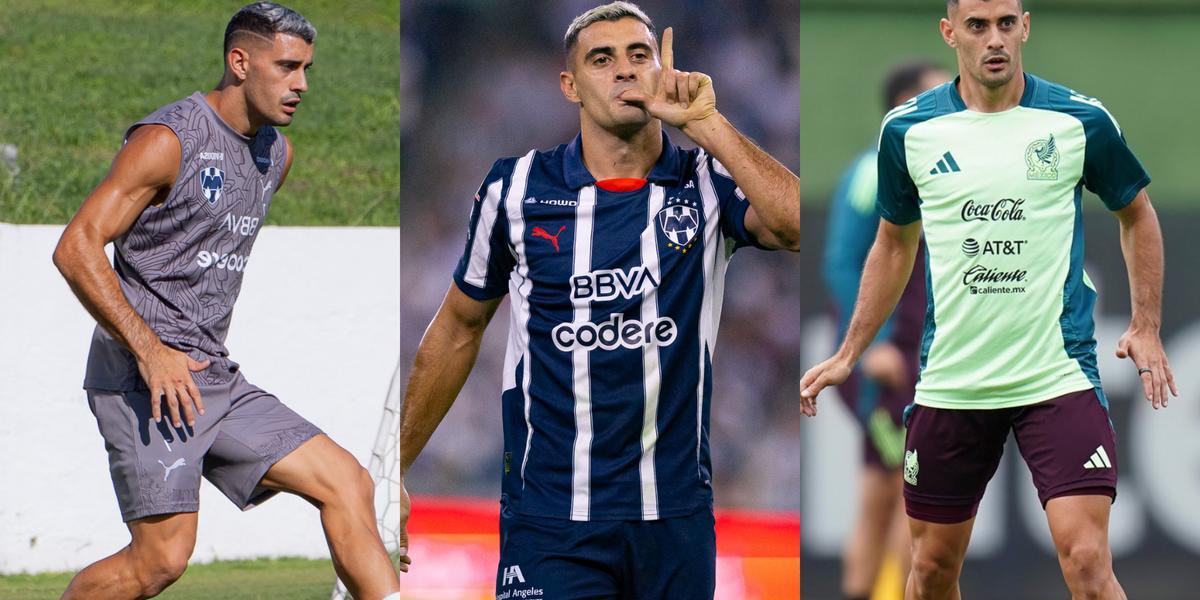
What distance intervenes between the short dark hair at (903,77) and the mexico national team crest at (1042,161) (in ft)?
5.65

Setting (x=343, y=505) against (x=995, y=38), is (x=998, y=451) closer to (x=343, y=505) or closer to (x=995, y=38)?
(x=995, y=38)

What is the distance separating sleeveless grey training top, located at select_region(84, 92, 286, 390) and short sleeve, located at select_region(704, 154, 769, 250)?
195 cm

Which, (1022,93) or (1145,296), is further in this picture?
(1022,93)

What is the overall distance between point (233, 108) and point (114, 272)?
71 cm

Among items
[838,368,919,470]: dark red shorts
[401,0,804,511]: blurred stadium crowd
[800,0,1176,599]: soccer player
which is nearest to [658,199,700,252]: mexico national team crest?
[401,0,804,511]: blurred stadium crowd

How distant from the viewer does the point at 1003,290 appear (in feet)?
16.9

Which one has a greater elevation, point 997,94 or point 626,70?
point 997,94

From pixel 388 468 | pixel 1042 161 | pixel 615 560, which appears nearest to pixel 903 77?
pixel 1042 161

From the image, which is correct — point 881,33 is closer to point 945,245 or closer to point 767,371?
point 945,245

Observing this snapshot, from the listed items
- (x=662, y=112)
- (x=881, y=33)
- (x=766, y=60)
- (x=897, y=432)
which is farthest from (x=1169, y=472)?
(x=662, y=112)

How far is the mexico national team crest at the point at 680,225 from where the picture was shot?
391cm

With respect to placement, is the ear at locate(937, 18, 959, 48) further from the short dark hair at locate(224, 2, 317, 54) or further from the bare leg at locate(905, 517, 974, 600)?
the short dark hair at locate(224, 2, 317, 54)

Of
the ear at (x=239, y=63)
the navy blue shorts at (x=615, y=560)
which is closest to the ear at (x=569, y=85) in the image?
the navy blue shorts at (x=615, y=560)

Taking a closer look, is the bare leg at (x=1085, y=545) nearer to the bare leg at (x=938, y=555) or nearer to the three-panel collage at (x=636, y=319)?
the three-panel collage at (x=636, y=319)
